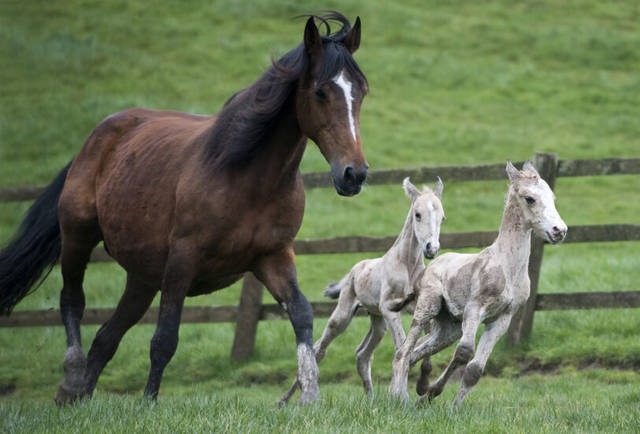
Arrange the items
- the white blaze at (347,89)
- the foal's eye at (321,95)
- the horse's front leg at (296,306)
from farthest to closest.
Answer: the horse's front leg at (296,306) → the foal's eye at (321,95) → the white blaze at (347,89)

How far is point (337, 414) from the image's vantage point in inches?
178

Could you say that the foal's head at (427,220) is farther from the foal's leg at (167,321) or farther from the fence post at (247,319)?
the fence post at (247,319)

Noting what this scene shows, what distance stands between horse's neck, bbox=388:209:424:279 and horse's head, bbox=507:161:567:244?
1.02 m

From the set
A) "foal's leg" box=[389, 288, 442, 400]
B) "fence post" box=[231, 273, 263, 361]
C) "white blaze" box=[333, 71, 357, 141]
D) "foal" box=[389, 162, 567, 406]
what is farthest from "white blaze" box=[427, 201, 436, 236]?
"fence post" box=[231, 273, 263, 361]

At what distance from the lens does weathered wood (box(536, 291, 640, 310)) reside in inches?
309

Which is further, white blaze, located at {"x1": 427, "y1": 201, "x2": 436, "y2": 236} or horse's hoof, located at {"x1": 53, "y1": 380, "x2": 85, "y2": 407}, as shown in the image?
horse's hoof, located at {"x1": 53, "y1": 380, "x2": 85, "y2": 407}

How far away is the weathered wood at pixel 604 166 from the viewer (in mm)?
8195

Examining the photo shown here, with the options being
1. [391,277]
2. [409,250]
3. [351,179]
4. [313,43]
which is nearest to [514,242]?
[409,250]

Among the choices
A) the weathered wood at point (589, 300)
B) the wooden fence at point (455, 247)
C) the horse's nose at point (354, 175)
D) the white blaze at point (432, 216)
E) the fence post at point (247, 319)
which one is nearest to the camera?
the horse's nose at point (354, 175)

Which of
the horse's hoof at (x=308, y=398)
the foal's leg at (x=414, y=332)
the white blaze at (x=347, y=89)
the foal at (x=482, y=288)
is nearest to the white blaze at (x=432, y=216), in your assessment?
the foal at (x=482, y=288)

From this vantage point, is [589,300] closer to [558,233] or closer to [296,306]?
[558,233]

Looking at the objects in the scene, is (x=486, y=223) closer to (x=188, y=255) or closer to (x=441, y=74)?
(x=441, y=74)

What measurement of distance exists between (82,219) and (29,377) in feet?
11.2

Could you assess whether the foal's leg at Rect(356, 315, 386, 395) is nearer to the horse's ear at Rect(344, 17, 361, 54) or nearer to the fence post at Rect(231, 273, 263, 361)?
the fence post at Rect(231, 273, 263, 361)
